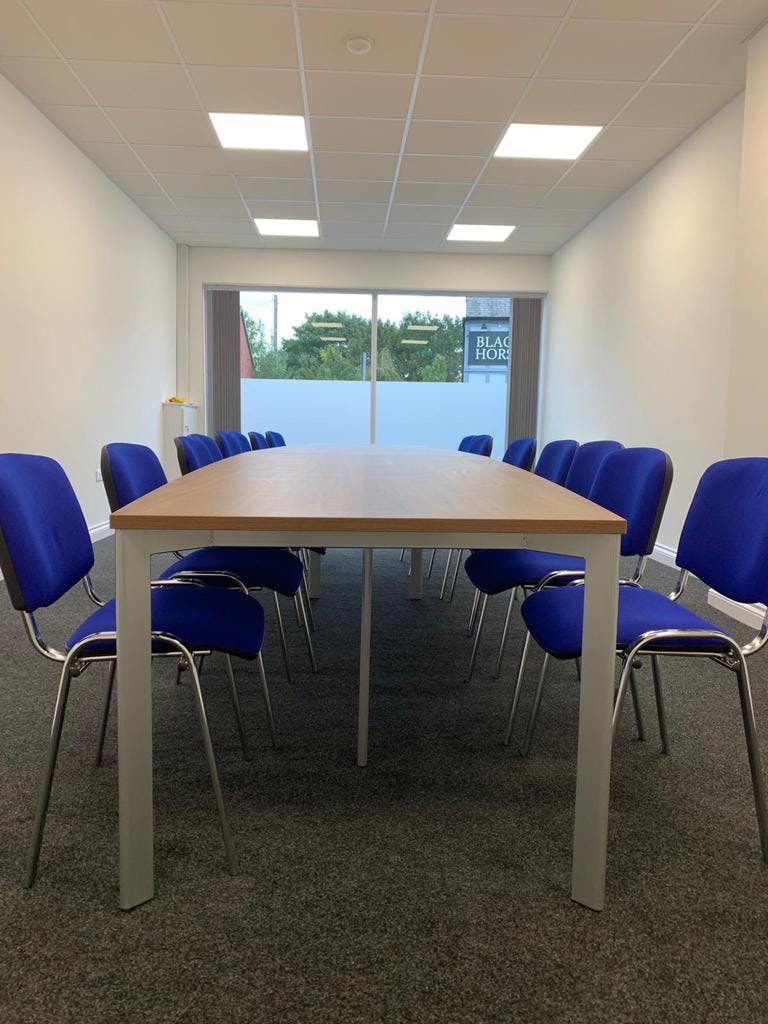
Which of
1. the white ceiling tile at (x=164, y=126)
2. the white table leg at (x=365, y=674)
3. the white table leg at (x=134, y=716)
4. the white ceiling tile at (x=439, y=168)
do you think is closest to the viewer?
the white table leg at (x=134, y=716)

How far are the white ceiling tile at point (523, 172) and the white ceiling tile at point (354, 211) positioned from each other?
107cm

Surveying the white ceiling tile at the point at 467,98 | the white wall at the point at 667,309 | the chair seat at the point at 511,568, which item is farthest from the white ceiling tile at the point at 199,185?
the chair seat at the point at 511,568

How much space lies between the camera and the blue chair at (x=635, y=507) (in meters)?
1.78

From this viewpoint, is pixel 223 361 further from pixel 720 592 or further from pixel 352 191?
pixel 720 592

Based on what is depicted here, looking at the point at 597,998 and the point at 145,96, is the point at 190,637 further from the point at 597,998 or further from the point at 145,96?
the point at 145,96

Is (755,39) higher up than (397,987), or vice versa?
(755,39)

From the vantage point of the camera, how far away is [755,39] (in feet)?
10.8

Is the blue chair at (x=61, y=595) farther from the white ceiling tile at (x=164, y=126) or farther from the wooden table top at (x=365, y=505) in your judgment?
the white ceiling tile at (x=164, y=126)

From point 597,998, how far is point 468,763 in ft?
2.45

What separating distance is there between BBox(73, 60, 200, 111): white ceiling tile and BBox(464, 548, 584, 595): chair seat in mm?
3140

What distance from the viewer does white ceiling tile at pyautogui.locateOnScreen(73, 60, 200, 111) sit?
12.0 ft

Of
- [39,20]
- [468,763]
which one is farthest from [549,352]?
[468,763]

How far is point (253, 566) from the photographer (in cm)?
221

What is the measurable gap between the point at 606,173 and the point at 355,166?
72.0 inches
